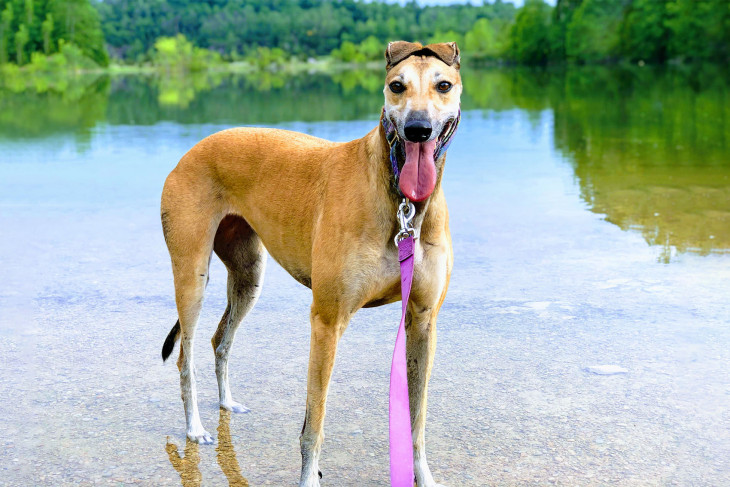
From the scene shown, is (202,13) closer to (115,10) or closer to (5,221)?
(115,10)

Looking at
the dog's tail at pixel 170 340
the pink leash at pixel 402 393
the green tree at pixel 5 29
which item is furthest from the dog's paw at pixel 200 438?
the green tree at pixel 5 29

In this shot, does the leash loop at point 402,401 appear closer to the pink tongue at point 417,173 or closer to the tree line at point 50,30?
the pink tongue at point 417,173

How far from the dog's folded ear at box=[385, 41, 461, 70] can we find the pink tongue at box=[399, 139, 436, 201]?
0.35 meters

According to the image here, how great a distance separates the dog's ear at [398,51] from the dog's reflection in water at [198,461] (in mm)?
2073

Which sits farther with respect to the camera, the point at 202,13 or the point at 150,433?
the point at 202,13

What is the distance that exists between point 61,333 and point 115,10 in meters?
161

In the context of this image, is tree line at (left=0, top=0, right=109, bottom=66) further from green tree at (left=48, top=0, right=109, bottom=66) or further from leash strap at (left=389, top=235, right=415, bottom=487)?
leash strap at (left=389, top=235, right=415, bottom=487)

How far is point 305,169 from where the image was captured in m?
4.27

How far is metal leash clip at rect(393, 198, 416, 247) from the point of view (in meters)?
3.53

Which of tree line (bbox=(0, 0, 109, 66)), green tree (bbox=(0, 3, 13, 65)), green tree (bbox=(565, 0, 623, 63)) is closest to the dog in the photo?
green tree (bbox=(565, 0, 623, 63))

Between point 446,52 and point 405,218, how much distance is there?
2.30ft

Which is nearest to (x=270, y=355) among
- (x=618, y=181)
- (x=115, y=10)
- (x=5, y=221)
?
(x=5, y=221)

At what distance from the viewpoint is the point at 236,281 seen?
4.92 m

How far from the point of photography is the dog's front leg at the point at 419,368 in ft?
12.9
